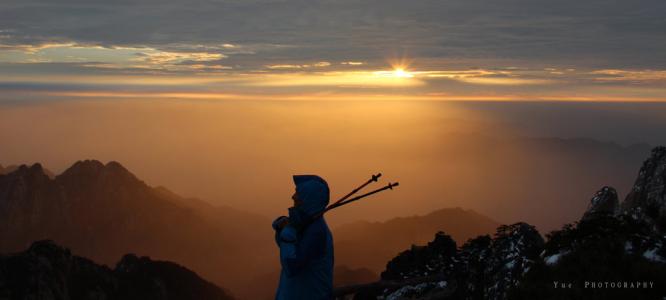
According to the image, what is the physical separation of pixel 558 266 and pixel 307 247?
211 inches

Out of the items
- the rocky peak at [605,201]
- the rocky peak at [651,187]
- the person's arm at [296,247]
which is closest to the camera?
the person's arm at [296,247]

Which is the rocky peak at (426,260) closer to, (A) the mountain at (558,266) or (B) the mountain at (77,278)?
(A) the mountain at (558,266)

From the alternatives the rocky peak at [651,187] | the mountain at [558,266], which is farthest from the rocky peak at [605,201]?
the mountain at [558,266]

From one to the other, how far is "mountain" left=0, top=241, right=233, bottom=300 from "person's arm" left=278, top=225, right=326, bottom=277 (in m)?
113

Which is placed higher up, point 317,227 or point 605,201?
point 317,227

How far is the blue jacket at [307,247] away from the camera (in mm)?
9977

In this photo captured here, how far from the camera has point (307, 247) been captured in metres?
10.0

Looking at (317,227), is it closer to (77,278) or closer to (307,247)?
(307,247)

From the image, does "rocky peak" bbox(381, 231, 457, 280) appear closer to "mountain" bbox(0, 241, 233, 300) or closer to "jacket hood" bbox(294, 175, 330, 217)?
"jacket hood" bbox(294, 175, 330, 217)

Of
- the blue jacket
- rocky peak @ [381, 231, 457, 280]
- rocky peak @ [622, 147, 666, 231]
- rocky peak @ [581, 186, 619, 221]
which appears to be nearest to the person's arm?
the blue jacket

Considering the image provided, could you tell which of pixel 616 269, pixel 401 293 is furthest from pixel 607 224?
pixel 401 293

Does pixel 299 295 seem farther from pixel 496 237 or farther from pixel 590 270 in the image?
pixel 496 237

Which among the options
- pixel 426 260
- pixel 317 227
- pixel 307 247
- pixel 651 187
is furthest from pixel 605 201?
pixel 307 247

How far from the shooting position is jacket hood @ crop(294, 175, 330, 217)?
10.1 metres
